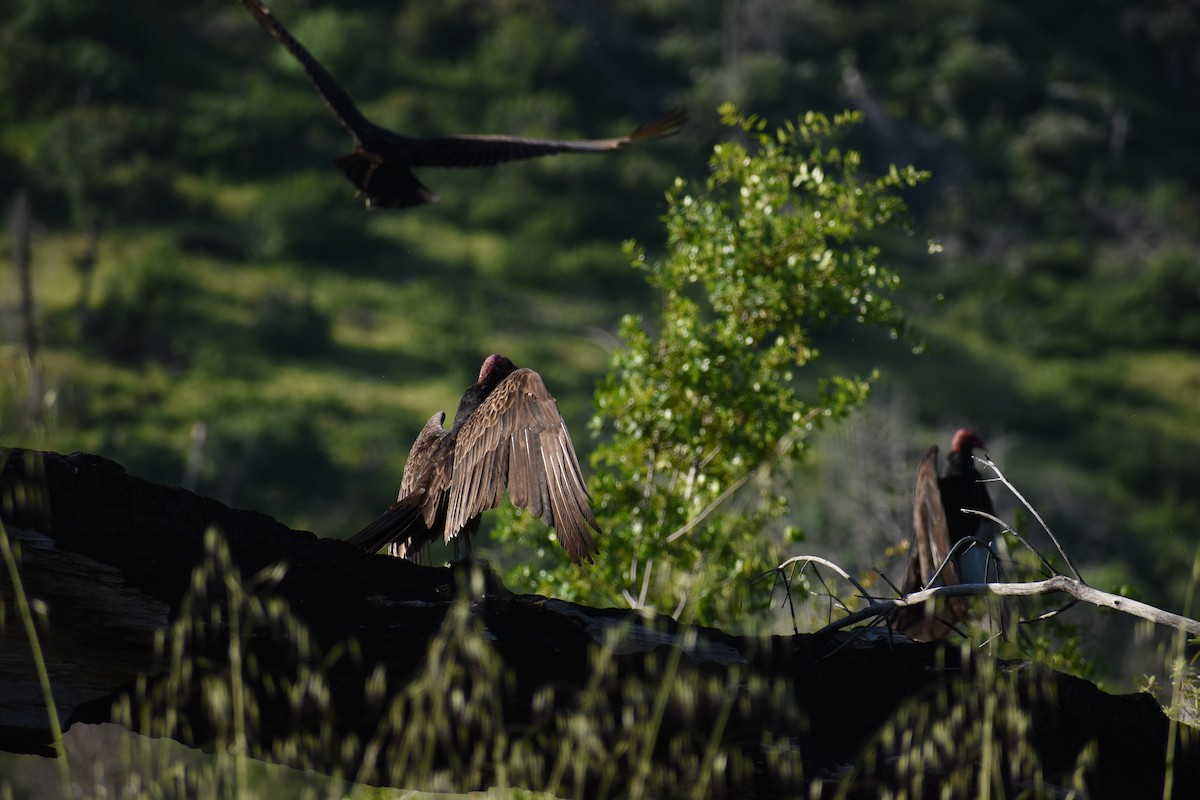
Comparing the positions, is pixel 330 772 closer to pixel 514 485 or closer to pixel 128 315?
pixel 514 485

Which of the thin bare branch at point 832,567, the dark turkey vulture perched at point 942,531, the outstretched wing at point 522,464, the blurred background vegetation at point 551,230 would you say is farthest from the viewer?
the blurred background vegetation at point 551,230

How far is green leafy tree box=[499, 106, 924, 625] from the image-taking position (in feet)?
19.2

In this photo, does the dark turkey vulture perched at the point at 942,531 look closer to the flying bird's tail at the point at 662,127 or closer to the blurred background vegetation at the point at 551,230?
the flying bird's tail at the point at 662,127

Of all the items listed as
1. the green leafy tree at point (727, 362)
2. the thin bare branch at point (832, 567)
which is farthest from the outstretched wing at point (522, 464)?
the green leafy tree at point (727, 362)

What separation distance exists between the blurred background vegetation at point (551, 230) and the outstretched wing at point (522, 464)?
13.3 metres

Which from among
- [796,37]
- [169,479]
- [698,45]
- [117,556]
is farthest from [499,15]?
[117,556]

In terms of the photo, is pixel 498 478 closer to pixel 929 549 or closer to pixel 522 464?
pixel 522 464

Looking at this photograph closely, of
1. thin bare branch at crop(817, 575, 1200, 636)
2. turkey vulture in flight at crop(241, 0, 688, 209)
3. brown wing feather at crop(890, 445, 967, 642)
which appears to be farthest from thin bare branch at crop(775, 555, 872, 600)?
turkey vulture in flight at crop(241, 0, 688, 209)

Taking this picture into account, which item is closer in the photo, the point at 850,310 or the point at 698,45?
the point at 850,310

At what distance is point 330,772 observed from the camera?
3.32 meters

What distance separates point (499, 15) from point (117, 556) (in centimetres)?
5105

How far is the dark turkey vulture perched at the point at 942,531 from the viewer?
18.9 feet

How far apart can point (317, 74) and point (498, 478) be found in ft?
9.49

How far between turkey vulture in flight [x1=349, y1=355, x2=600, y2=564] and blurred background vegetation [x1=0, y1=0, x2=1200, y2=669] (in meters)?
13.1
